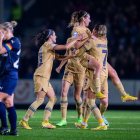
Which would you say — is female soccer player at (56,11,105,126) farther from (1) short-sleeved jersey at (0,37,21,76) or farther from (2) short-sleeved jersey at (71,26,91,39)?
(1) short-sleeved jersey at (0,37,21,76)

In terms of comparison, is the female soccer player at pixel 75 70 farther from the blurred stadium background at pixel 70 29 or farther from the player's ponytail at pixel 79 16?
the blurred stadium background at pixel 70 29

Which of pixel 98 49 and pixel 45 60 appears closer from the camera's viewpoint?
pixel 98 49

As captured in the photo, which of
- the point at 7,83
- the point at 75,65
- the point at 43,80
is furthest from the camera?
the point at 75,65

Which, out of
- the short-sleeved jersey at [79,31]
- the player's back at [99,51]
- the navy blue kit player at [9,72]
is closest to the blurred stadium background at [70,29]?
the short-sleeved jersey at [79,31]

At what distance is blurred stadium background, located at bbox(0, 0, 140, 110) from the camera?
46.3 feet

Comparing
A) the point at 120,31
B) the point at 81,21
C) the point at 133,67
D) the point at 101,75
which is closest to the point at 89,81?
the point at 101,75

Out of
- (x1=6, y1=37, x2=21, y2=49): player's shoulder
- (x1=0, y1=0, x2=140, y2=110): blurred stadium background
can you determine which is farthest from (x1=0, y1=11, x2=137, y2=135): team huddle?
(x1=0, y1=0, x2=140, y2=110): blurred stadium background

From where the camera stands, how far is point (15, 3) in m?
18.0

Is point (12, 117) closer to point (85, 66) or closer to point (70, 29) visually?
point (85, 66)

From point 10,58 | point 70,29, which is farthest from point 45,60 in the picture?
point 70,29

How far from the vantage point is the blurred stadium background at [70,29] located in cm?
1412

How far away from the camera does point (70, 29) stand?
56.0ft

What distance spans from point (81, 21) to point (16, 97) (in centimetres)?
716

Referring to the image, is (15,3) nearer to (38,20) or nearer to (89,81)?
(38,20)
